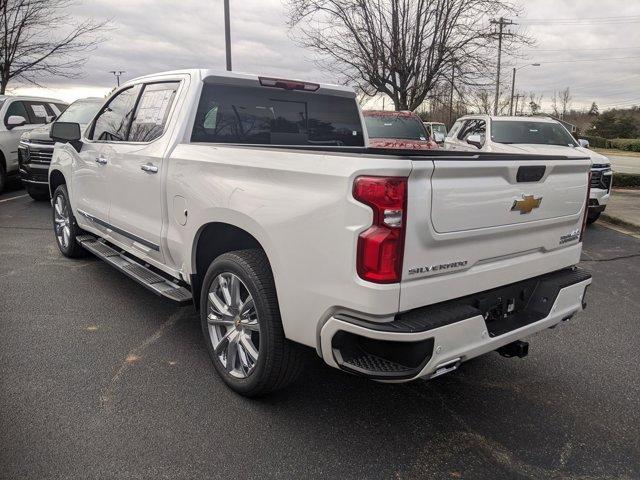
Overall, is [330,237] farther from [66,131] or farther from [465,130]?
[465,130]

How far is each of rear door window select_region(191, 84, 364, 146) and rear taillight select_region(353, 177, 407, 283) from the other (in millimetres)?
1917

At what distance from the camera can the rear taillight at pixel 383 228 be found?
2238mm

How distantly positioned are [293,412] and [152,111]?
254 centimetres

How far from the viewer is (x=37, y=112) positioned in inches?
462

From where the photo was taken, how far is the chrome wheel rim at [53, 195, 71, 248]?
19.4 ft

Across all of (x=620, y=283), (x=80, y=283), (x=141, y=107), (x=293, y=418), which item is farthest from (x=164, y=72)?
(x=620, y=283)

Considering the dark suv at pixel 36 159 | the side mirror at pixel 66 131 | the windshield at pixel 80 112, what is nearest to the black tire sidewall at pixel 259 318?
the side mirror at pixel 66 131

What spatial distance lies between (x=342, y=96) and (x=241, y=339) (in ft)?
8.05

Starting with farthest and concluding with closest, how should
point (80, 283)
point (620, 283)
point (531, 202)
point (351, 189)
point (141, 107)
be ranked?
point (620, 283) → point (80, 283) → point (141, 107) → point (531, 202) → point (351, 189)

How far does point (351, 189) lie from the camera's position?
229 centimetres

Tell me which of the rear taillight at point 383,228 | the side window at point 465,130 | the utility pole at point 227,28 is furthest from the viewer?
the utility pole at point 227,28

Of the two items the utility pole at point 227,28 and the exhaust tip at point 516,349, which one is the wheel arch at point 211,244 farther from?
the utility pole at point 227,28

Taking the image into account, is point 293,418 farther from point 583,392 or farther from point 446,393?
point 583,392

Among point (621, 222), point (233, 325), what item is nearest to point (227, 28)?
point (621, 222)
